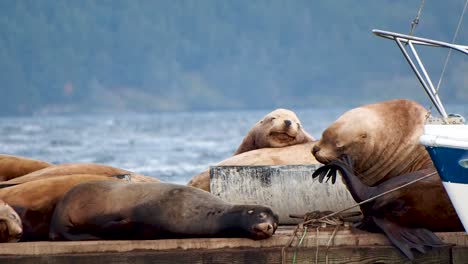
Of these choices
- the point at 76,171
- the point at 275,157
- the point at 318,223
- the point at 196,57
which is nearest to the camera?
the point at 318,223

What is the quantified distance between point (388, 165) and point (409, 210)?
3.22 ft

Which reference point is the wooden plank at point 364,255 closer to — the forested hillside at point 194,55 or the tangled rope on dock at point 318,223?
the tangled rope on dock at point 318,223

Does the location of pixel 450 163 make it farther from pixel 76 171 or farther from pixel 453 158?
pixel 76 171

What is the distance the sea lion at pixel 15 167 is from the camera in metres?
11.1

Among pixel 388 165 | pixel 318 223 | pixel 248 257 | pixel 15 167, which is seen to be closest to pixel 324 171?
pixel 318 223

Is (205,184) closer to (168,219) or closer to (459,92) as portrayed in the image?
(168,219)

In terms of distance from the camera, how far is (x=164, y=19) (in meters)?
179

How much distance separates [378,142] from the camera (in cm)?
890

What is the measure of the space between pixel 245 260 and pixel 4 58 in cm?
15658

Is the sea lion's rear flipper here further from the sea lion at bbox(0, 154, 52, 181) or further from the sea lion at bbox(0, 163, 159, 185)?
the sea lion at bbox(0, 154, 52, 181)

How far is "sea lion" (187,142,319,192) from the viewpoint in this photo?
10.1m

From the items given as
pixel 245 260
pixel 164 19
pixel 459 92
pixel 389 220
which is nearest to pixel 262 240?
pixel 245 260

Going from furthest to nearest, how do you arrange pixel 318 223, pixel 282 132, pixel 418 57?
1. pixel 282 132
2. pixel 318 223
3. pixel 418 57

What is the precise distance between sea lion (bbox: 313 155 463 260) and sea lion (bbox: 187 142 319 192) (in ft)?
6.02
